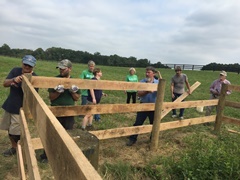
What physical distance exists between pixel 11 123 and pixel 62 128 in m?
3.28

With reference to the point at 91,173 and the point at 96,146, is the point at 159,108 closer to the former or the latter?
the point at 96,146

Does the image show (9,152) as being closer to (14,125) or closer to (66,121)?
(14,125)

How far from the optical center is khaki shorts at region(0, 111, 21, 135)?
409 cm

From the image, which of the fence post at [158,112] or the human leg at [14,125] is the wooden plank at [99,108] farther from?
the human leg at [14,125]

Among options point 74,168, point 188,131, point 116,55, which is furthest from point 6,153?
point 116,55

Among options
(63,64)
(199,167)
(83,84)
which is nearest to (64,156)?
(83,84)

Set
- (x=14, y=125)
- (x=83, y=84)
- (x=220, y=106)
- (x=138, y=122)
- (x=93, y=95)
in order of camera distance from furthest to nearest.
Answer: (x=220, y=106) → (x=93, y=95) → (x=138, y=122) → (x=14, y=125) → (x=83, y=84)

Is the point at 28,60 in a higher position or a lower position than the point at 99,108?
higher

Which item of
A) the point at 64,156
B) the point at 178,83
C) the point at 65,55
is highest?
the point at 65,55

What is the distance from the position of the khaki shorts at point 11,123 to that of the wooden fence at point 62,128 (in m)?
0.76

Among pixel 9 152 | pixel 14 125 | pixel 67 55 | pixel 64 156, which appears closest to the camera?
pixel 64 156

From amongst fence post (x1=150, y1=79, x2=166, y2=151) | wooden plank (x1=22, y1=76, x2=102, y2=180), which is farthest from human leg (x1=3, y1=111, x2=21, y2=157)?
wooden plank (x1=22, y1=76, x2=102, y2=180)

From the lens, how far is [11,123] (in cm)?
410

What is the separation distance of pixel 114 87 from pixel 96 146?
170cm
